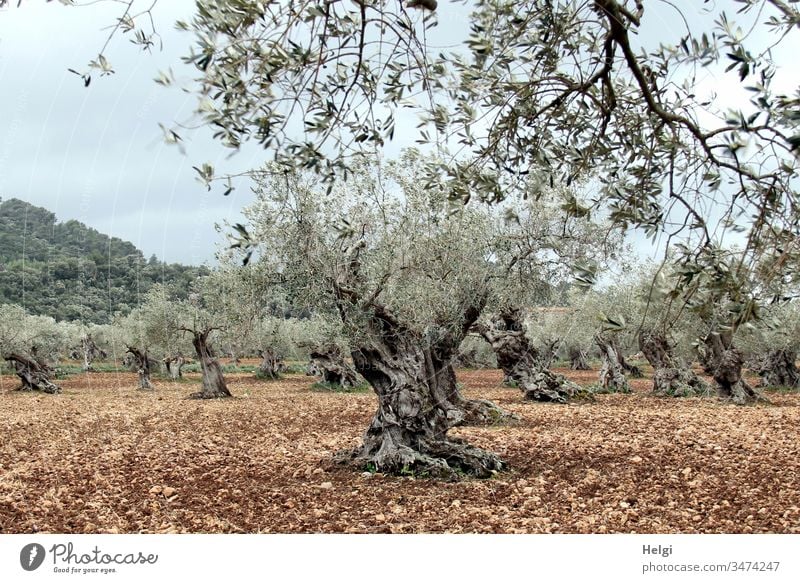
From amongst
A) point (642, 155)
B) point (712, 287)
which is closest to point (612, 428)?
point (642, 155)

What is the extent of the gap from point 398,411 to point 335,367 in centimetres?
1815

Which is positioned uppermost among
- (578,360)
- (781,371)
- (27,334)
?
(781,371)

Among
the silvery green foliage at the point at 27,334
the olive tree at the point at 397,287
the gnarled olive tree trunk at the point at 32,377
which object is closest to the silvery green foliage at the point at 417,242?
the olive tree at the point at 397,287

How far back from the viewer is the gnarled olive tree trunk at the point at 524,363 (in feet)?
64.3

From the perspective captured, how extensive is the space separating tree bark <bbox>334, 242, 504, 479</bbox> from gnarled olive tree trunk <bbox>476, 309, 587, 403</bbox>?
7.84 m

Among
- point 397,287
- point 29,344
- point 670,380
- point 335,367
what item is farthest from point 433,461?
point 29,344

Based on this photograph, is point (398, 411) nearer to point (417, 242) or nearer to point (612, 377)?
point (417, 242)

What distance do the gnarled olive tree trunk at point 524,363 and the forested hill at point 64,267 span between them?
10.3m

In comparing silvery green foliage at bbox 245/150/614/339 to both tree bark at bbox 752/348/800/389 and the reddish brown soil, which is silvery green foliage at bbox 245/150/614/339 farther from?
tree bark at bbox 752/348/800/389

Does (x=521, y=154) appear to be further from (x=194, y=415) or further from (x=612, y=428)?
(x=194, y=415)

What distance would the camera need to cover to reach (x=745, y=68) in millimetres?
4309

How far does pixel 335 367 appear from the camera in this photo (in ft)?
90.6

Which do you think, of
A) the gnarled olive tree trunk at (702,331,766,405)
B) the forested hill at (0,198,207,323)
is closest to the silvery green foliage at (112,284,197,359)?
the forested hill at (0,198,207,323)

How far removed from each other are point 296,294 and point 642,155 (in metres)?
6.89
